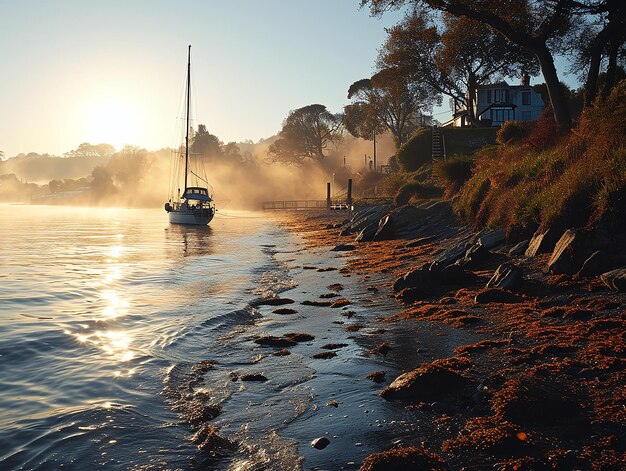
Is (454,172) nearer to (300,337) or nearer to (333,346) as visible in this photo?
(300,337)

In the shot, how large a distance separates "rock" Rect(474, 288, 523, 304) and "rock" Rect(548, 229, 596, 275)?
1.33 m

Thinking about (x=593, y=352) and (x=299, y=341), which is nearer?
(x=593, y=352)

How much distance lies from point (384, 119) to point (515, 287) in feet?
239

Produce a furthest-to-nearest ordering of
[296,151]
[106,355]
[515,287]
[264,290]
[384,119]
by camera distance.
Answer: [296,151], [384,119], [264,290], [515,287], [106,355]

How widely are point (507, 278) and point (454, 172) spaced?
18913mm

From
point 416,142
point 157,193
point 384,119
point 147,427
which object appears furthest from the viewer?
point 157,193

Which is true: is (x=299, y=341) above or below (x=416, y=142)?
below

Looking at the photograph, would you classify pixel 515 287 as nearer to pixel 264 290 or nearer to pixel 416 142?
pixel 264 290

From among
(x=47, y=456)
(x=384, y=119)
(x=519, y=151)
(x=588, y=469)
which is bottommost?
(x=47, y=456)

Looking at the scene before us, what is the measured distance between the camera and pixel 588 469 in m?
5.04

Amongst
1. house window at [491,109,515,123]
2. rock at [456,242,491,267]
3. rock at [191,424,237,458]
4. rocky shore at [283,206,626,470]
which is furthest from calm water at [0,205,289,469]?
house window at [491,109,515,123]

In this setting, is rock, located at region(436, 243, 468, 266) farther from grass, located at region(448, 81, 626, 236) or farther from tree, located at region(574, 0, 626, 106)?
tree, located at region(574, 0, 626, 106)

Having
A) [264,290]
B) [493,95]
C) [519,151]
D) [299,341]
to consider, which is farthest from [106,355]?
[493,95]

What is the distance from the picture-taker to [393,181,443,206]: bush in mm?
38438
